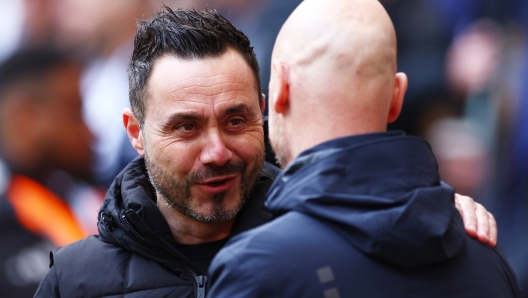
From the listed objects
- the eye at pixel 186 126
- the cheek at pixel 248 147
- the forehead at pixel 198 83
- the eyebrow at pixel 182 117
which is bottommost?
the cheek at pixel 248 147

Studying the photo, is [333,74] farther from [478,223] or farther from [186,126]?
[186,126]

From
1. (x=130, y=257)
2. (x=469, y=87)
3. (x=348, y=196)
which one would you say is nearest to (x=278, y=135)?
(x=348, y=196)

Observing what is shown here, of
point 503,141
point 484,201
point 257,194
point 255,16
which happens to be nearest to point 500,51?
point 503,141

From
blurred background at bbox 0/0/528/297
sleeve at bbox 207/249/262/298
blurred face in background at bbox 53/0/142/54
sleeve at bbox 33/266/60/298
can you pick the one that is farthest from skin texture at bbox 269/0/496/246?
blurred face in background at bbox 53/0/142/54

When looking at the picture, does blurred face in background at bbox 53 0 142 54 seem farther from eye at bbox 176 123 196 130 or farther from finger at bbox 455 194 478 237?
finger at bbox 455 194 478 237

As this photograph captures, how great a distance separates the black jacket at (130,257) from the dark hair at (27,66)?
7.78 feet

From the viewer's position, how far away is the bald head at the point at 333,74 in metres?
1.37

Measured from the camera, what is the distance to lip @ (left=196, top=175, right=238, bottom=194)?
2.11m

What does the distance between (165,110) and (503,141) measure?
107 inches

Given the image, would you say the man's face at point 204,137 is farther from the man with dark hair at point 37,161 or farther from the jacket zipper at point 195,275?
the man with dark hair at point 37,161

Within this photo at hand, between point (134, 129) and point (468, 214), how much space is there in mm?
1286

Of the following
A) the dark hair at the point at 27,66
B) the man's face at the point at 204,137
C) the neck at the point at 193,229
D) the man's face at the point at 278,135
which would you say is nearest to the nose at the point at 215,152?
the man's face at the point at 204,137

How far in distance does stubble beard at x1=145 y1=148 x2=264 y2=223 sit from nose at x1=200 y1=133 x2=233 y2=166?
0.09 ft

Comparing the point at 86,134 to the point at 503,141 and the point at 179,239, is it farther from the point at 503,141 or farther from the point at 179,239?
the point at 503,141
